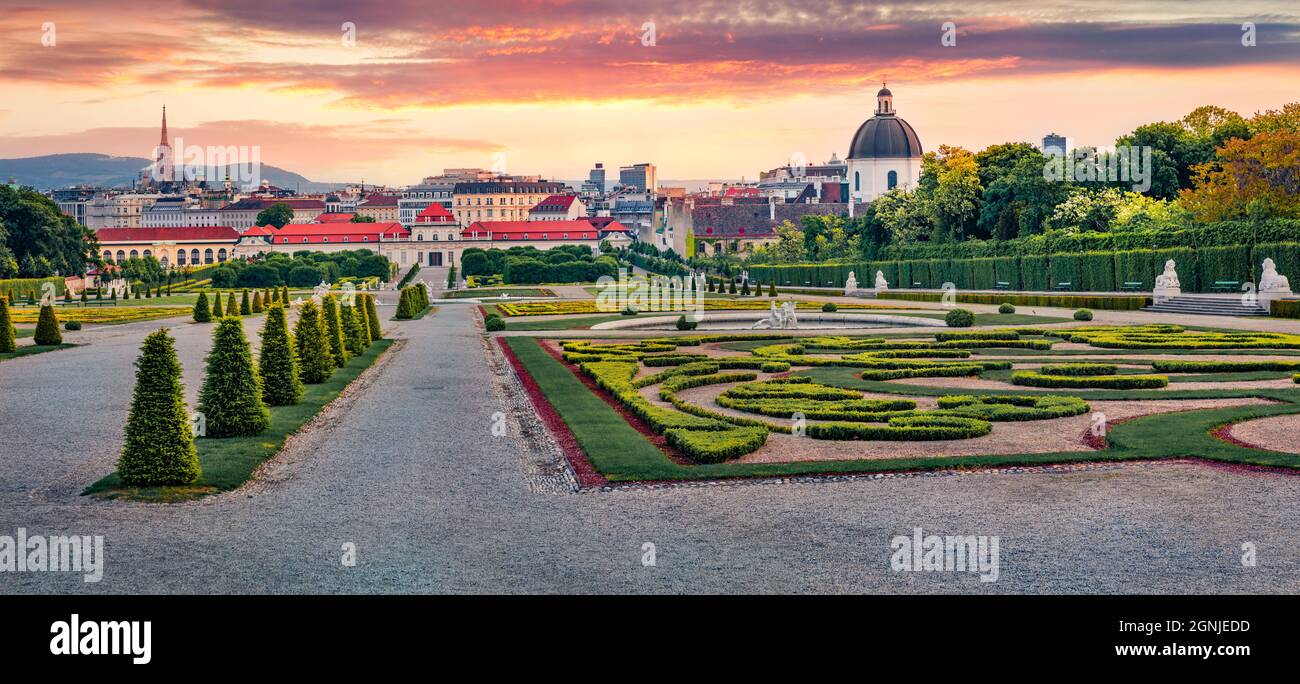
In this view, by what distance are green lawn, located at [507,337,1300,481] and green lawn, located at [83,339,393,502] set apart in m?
3.13

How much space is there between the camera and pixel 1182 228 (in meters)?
39.7

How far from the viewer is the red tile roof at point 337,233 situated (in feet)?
443

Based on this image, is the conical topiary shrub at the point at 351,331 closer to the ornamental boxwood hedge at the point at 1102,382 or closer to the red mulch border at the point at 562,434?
the red mulch border at the point at 562,434

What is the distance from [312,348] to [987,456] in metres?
11.6

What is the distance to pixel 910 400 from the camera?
50.6 feet

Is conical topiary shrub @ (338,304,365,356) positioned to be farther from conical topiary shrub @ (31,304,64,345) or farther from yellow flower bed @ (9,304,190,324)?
yellow flower bed @ (9,304,190,324)

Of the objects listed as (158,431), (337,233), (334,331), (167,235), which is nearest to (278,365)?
(158,431)

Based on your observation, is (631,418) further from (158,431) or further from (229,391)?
(158,431)

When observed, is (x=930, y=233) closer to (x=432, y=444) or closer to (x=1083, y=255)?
(x=1083, y=255)

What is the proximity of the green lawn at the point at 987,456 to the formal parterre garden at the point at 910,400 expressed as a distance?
0.8 inches

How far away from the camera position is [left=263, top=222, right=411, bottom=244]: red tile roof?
5315 inches
